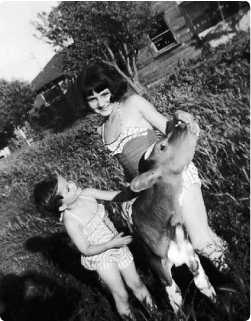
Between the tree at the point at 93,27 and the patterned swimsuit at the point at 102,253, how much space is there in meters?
11.2

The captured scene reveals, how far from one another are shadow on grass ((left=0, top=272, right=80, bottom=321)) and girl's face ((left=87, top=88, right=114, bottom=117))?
1947mm

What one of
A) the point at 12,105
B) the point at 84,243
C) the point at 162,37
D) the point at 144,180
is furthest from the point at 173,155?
the point at 12,105

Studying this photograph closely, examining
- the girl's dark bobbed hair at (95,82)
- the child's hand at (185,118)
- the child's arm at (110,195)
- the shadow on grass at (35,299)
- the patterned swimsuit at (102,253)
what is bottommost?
the shadow on grass at (35,299)

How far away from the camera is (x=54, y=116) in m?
24.3

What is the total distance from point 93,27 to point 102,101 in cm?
1102

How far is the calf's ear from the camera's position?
153 cm

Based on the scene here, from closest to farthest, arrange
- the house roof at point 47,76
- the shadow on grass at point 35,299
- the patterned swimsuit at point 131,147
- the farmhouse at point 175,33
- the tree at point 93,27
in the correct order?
the patterned swimsuit at point 131,147 < the shadow on grass at point 35,299 < the tree at point 93,27 < the farmhouse at point 175,33 < the house roof at point 47,76

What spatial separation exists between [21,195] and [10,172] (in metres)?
2.10

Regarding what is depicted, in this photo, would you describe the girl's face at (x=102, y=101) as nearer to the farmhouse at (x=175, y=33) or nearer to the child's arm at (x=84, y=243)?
the child's arm at (x=84, y=243)

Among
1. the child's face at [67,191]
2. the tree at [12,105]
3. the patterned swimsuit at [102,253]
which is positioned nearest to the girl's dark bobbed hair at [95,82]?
the child's face at [67,191]

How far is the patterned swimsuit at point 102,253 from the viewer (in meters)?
2.17

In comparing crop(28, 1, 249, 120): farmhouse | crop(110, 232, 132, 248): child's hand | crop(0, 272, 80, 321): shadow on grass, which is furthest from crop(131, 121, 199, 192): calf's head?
crop(28, 1, 249, 120): farmhouse

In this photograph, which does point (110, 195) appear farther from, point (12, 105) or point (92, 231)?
point (12, 105)

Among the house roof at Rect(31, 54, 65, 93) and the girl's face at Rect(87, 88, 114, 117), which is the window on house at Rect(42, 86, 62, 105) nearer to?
the house roof at Rect(31, 54, 65, 93)
